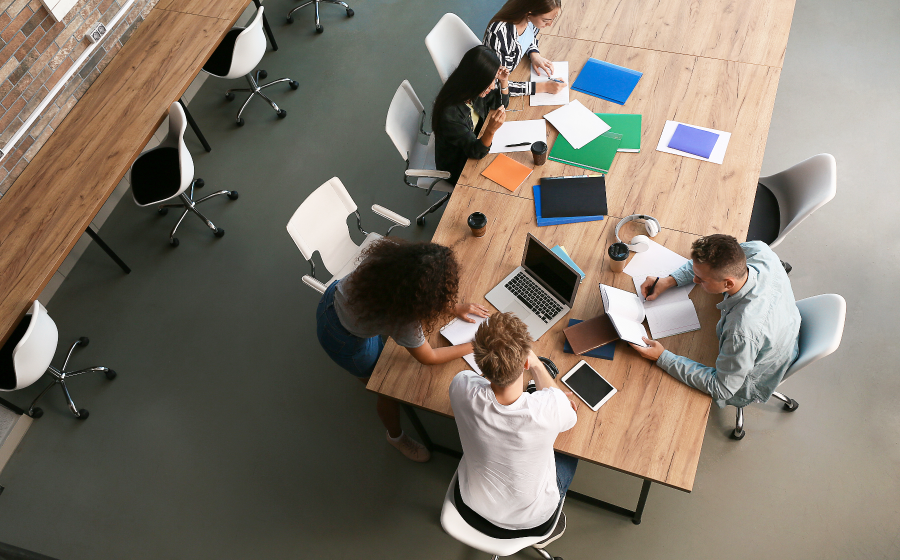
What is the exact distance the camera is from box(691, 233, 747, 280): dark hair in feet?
7.56

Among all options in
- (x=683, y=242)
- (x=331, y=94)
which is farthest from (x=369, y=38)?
(x=683, y=242)

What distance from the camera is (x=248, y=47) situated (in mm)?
4070

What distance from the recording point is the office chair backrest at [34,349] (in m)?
2.92

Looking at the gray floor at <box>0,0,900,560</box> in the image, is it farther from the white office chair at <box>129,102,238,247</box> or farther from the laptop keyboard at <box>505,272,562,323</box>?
the laptop keyboard at <box>505,272,562,323</box>

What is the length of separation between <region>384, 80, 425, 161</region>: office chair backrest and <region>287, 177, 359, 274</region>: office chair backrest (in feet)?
1.71

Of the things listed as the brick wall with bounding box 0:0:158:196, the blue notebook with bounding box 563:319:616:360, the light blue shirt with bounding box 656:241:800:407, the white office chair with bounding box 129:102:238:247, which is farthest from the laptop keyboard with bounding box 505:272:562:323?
the brick wall with bounding box 0:0:158:196

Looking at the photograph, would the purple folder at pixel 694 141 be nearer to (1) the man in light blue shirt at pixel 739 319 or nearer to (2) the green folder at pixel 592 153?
(2) the green folder at pixel 592 153

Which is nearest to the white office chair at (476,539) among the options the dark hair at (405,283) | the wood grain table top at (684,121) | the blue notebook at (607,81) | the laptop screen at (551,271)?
the dark hair at (405,283)

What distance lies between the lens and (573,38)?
12.0 ft

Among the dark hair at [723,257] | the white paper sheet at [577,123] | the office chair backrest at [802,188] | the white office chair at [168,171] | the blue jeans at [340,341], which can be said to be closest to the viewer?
the dark hair at [723,257]

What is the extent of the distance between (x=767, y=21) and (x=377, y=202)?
8.87 feet

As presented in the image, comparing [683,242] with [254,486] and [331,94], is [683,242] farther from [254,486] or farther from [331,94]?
[331,94]

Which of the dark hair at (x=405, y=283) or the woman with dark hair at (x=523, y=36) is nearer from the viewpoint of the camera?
the dark hair at (x=405, y=283)

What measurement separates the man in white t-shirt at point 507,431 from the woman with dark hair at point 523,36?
1.79 m
